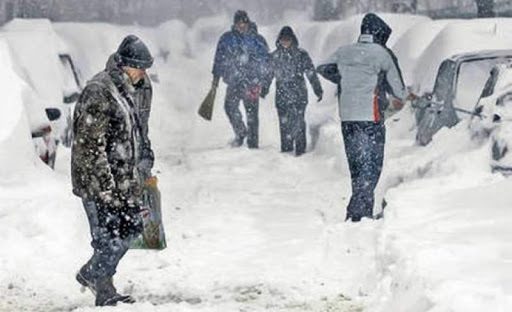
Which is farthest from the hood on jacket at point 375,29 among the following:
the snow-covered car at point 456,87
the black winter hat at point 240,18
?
the black winter hat at point 240,18

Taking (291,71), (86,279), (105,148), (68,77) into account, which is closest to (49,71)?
(68,77)

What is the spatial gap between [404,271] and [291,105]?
9.06 m

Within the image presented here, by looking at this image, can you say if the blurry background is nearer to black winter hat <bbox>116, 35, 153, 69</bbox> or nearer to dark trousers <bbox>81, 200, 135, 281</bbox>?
black winter hat <bbox>116, 35, 153, 69</bbox>

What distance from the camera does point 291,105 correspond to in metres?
14.5

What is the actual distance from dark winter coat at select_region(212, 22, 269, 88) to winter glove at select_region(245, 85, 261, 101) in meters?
0.05

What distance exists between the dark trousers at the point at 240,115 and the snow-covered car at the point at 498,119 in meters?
5.35

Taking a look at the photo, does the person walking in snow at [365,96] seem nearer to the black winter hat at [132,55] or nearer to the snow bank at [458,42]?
the black winter hat at [132,55]

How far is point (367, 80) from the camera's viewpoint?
29.4ft

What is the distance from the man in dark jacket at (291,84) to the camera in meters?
14.4

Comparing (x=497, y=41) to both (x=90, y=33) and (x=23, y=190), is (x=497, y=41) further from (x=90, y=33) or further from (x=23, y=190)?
(x=90, y=33)

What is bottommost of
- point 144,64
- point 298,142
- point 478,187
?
point 298,142

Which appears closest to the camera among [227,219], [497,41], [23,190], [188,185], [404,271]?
[404,271]

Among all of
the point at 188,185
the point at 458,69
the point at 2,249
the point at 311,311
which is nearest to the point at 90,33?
the point at 188,185

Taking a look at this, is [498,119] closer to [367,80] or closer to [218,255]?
[367,80]
